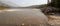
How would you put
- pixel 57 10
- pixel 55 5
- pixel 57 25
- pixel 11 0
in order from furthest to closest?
pixel 11 0
pixel 55 5
pixel 57 10
pixel 57 25

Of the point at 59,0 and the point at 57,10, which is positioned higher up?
the point at 59,0

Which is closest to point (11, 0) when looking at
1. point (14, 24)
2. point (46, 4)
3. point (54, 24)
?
point (46, 4)

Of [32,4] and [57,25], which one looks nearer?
[57,25]

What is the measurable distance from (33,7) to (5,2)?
1.75 feet

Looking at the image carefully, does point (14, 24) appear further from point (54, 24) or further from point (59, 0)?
point (59, 0)

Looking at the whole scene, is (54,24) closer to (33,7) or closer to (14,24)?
(14,24)

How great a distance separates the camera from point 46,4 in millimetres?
2369

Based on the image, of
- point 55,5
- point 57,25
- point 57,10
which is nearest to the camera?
point 57,25

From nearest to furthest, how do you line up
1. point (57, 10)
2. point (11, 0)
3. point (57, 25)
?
point (57, 25) < point (57, 10) < point (11, 0)

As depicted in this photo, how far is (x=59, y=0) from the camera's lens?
2.15 m

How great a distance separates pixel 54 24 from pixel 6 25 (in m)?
0.53

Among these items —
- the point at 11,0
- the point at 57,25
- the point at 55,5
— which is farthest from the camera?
the point at 11,0

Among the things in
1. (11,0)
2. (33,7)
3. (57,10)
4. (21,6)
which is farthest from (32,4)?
(57,10)

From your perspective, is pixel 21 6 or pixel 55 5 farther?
pixel 21 6
